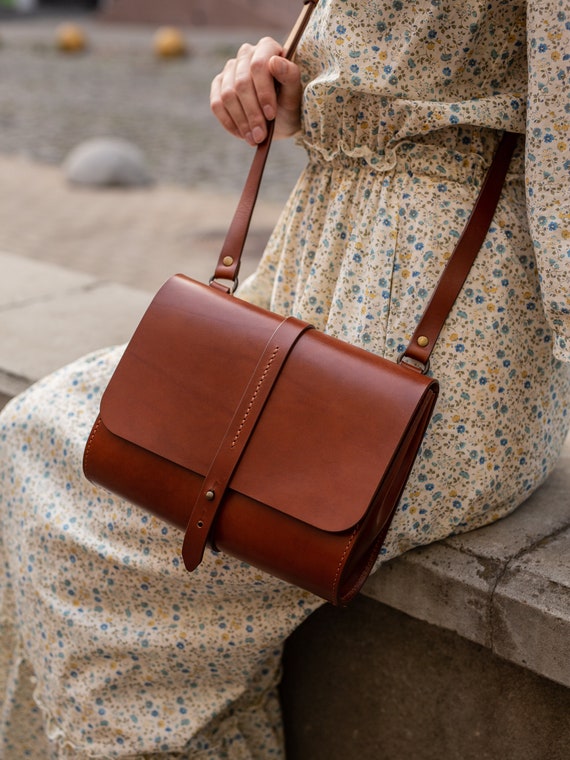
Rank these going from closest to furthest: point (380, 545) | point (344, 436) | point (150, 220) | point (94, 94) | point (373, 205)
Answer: point (344, 436), point (380, 545), point (373, 205), point (150, 220), point (94, 94)

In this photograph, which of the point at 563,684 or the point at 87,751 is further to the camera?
the point at 87,751

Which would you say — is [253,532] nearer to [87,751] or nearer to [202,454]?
[202,454]

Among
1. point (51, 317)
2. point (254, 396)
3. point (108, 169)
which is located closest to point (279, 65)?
point (254, 396)

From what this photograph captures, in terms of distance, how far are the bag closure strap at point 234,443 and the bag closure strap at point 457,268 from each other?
19cm

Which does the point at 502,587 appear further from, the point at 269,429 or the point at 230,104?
the point at 230,104

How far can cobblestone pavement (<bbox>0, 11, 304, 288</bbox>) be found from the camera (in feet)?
19.7

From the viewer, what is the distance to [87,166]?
7898 millimetres

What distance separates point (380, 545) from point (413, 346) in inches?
11.9

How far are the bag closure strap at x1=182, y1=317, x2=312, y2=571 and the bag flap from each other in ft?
0.04

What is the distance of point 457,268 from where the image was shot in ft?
4.83

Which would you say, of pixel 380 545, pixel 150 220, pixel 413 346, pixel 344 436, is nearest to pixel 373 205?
pixel 413 346

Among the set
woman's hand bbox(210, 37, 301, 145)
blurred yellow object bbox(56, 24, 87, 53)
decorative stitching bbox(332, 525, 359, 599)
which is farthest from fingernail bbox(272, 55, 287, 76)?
blurred yellow object bbox(56, 24, 87, 53)

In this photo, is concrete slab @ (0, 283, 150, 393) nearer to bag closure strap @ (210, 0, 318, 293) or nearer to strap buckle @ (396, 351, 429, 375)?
bag closure strap @ (210, 0, 318, 293)

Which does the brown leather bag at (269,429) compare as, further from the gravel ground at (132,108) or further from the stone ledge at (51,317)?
the gravel ground at (132,108)
